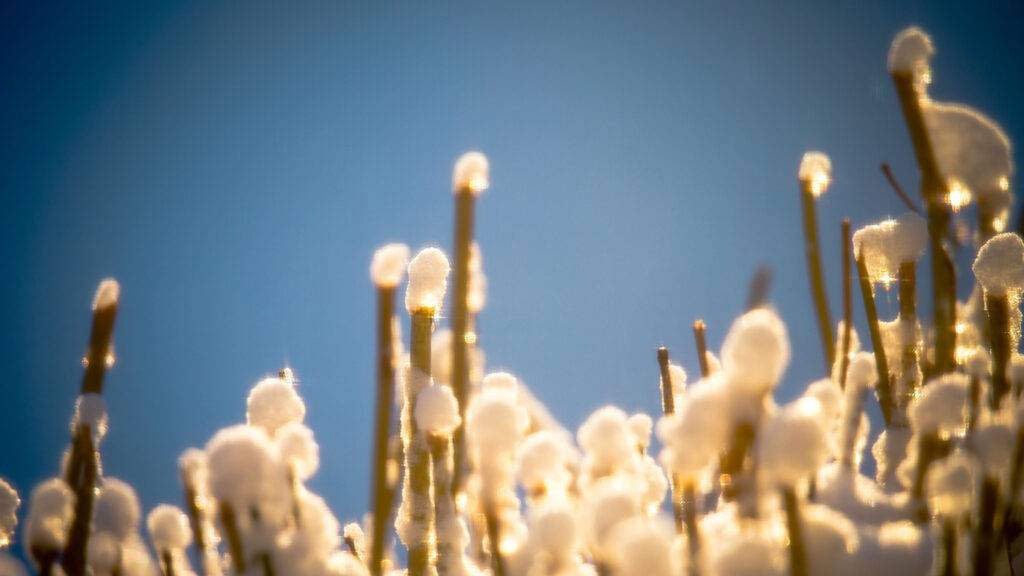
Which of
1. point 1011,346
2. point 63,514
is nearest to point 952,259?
point 1011,346

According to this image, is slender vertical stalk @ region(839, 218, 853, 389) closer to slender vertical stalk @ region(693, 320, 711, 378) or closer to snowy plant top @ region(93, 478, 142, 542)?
slender vertical stalk @ region(693, 320, 711, 378)

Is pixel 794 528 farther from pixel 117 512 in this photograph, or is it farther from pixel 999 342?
pixel 117 512

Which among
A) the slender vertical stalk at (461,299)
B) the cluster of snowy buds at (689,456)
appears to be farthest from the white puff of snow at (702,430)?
the slender vertical stalk at (461,299)

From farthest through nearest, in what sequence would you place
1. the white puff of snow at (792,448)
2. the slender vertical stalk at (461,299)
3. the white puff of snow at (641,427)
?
the white puff of snow at (641,427), the slender vertical stalk at (461,299), the white puff of snow at (792,448)

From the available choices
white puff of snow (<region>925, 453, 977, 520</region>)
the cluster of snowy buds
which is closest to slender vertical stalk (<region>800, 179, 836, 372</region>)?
the cluster of snowy buds

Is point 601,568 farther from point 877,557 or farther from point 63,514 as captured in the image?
point 63,514

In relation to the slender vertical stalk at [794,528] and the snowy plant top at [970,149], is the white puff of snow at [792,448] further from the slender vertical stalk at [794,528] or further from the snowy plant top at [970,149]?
the snowy plant top at [970,149]

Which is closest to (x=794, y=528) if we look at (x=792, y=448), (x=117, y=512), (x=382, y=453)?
(x=792, y=448)
